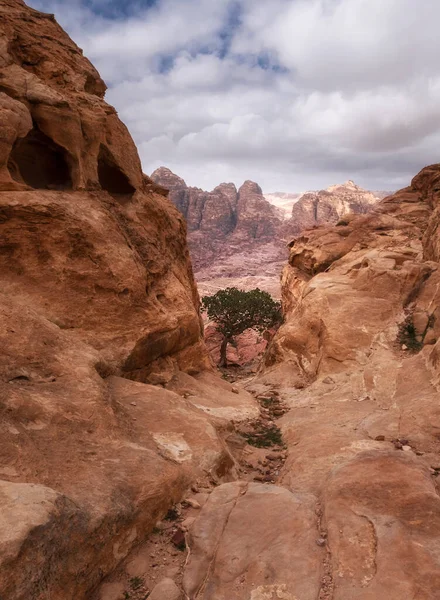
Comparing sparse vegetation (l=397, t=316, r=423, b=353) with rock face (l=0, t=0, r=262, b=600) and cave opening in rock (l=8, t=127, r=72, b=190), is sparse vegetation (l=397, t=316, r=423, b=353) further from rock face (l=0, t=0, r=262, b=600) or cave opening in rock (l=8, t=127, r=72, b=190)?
cave opening in rock (l=8, t=127, r=72, b=190)

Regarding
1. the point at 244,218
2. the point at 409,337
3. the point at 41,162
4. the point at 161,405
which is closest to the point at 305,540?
the point at 161,405

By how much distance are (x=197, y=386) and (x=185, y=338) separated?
80.0 inches

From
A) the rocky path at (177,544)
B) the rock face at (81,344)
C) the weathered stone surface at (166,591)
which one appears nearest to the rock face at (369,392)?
the rocky path at (177,544)

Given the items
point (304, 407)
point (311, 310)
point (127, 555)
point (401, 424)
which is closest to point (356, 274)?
point (311, 310)

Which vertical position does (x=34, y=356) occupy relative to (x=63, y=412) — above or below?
above

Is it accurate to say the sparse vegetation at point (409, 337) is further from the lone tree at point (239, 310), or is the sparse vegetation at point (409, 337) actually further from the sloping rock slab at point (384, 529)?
the lone tree at point (239, 310)

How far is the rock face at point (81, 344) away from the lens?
16.0 ft

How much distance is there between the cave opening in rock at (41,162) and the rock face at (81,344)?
44 millimetres

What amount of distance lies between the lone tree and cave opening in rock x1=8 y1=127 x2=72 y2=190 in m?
21.8

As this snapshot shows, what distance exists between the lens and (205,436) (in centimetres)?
883

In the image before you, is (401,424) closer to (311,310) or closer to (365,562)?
(365,562)

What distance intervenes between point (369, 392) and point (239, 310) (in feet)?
71.4

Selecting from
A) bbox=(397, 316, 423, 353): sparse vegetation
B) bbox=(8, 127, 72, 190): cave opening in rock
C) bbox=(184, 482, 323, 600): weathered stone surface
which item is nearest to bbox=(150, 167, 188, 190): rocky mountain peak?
bbox=(8, 127, 72, 190): cave opening in rock

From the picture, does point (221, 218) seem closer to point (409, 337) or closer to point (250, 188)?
point (250, 188)
